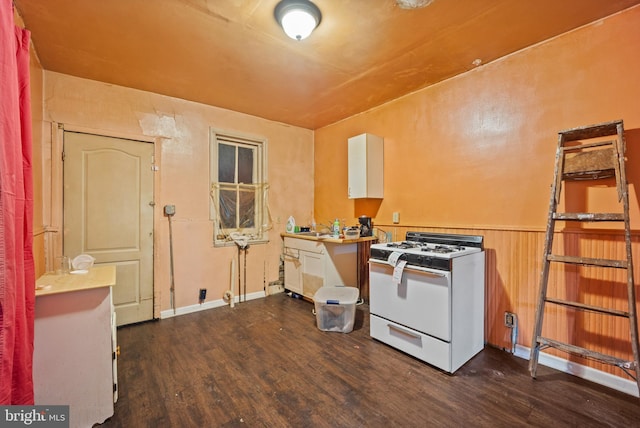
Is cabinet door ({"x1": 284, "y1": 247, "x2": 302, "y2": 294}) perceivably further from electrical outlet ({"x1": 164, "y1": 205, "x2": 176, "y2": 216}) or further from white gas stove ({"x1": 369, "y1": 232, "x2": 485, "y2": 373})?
electrical outlet ({"x1": 164, "y1": 205, "x2": 176, "y2": 216})

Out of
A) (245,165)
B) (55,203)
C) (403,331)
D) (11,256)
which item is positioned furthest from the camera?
(245,165)

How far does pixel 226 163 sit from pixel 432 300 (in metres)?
3.02

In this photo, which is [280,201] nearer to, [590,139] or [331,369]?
[331,369]

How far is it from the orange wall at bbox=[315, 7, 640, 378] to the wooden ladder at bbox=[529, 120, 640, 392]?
5.5 inches

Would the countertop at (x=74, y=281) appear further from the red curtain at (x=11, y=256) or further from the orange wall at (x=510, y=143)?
the orange wall at (x=510, y=143)

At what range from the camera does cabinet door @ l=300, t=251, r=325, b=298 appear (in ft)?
11.5

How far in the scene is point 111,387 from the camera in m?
1.67

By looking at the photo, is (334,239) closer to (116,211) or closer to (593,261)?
(593,261)

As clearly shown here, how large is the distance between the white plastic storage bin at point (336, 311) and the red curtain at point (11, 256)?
81.9 inches

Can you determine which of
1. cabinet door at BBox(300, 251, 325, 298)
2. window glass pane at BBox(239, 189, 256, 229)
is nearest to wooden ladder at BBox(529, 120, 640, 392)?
cabinet door at BBox(300, 251, 325, 298)

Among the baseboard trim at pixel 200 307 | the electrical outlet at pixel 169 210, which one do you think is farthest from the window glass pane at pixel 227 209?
the baseboard trim at pixel 200 307

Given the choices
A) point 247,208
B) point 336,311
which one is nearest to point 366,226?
point 336,311

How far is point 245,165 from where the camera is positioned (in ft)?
13.1

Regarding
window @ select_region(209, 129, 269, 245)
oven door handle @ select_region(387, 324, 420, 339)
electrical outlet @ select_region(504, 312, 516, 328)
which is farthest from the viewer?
window @ select_region(209, 129, 269, 245)
